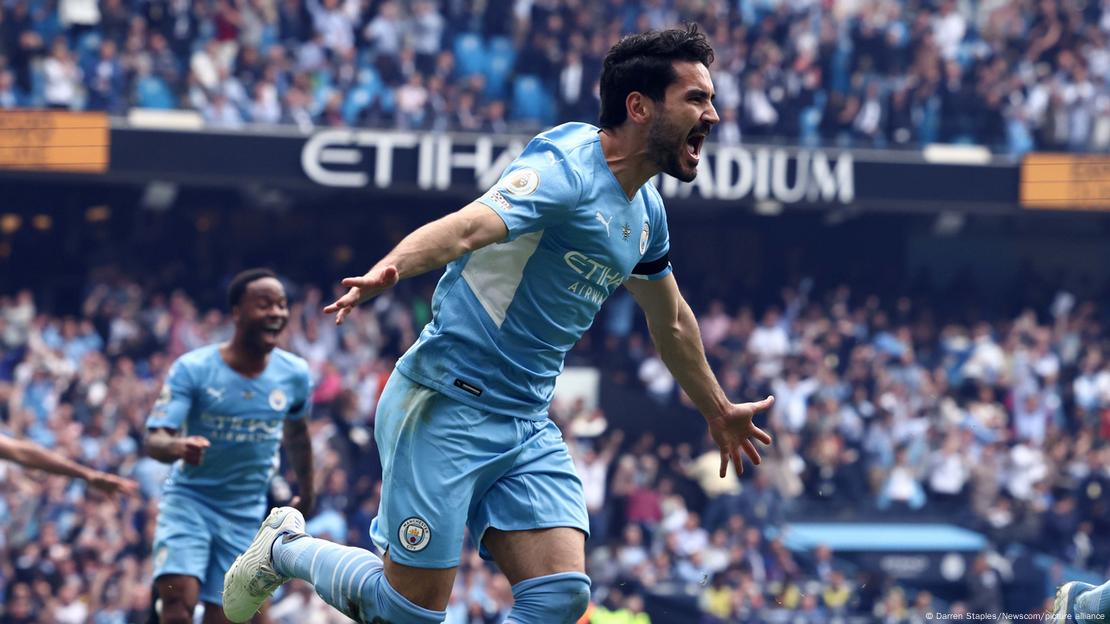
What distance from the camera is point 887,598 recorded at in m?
15.6

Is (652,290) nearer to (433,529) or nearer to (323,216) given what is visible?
(433,529)

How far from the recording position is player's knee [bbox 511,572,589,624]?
203 inches

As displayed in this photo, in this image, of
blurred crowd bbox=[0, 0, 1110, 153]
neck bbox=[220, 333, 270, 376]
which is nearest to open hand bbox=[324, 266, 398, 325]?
neck bbox=[220, 333, 270, 376]

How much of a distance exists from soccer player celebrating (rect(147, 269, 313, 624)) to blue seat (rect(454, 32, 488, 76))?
455 inches

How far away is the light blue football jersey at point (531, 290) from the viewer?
522 centimetres

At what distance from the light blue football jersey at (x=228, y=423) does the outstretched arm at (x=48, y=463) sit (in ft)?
1.64

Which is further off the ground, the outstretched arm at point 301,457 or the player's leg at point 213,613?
the outstretched arm at point 301,457

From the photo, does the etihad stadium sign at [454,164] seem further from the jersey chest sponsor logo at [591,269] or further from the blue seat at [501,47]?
the jersey chest sponsor logo at [591,269]

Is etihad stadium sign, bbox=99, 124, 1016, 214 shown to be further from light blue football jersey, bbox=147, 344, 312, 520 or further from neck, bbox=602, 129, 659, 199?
neck, bbox=602, 129, 659, 199

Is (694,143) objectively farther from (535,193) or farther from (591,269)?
(535,193)

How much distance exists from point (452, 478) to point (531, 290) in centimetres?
67

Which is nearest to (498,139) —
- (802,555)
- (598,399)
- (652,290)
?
(598,399)

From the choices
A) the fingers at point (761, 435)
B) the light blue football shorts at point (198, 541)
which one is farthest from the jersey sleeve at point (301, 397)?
the fingers at point (761, 435)

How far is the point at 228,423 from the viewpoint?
25.3 ft
